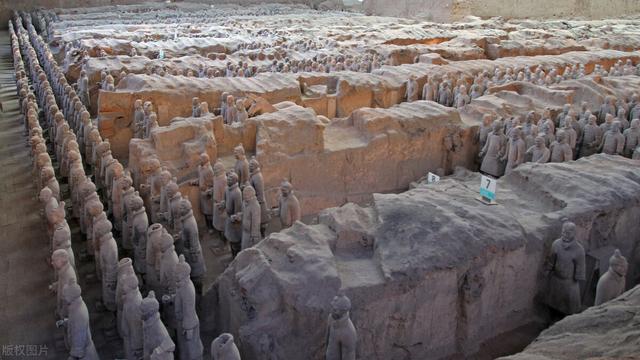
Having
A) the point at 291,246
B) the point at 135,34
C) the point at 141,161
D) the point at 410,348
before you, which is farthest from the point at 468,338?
the point at 135,34

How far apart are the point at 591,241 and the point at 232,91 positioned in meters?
4.81

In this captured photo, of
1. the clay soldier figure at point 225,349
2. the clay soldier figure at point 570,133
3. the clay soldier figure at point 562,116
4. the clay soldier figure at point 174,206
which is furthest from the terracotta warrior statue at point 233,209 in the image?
the clay soldier figure at point 562,116

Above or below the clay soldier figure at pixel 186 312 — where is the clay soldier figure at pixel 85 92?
above

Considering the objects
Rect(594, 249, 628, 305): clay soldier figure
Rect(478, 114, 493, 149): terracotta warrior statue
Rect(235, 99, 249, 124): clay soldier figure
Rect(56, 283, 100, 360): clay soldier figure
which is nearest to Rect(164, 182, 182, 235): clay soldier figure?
Rect(56, 283, 100, 360): clay soldier figure

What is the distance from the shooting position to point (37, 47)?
40.8 feet

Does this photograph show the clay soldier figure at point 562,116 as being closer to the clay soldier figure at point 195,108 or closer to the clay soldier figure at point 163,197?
the clay soldier figure at point 195,108

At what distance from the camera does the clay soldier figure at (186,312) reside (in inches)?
118

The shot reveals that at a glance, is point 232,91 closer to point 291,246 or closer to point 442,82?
point 442,82

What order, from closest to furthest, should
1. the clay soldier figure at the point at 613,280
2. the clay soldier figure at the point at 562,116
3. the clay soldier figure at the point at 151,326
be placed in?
1. the clay soldier figure at the point at 151,326
2. the clay soldier figure at the point at 613,280
3. the clay soldier figure at the point at 562,116

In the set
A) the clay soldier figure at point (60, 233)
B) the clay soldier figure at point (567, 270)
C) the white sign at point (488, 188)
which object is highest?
the white sign at point (488, 188)

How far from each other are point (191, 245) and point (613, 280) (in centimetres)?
274

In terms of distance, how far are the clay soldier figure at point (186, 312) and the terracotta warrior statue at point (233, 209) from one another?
57.5 inches

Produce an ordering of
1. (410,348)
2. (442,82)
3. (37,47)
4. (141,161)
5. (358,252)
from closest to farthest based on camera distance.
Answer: (410,348) → (358,252) → (141,161) → (442,82) → (37,47)

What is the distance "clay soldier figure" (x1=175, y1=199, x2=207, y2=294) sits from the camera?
12.8 ft
